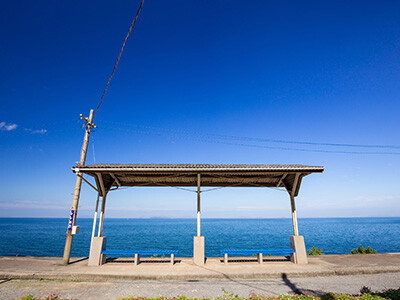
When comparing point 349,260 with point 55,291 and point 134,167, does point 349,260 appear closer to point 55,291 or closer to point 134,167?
point 134,167

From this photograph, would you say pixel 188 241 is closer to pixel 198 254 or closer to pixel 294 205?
pixel 198 254

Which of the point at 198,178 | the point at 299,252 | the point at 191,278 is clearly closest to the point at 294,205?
the point at 299,252

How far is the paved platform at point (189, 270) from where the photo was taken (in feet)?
23.3

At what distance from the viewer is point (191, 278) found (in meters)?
7.12

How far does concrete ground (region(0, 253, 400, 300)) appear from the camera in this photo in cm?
589

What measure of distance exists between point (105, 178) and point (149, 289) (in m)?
5.46

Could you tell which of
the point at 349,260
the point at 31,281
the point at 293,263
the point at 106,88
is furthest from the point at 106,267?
the point at 349,260

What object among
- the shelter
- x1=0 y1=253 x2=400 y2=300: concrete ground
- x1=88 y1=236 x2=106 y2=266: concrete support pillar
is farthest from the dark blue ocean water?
x1=0 y1=253 x2=400 y2=300: concrete ground

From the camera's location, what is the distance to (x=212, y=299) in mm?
5059

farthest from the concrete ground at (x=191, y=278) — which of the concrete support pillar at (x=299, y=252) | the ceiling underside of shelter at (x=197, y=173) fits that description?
the ceiling underside of shelter at (x=197, y=173)

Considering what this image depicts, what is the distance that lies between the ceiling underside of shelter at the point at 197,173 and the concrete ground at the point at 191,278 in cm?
342

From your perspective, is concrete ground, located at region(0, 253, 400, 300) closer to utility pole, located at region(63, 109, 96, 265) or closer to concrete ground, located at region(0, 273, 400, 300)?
concrete ground, located at region(0, 273, 400, 300)

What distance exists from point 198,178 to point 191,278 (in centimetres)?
386

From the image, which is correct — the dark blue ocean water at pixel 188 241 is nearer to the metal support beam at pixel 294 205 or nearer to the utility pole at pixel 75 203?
the metal support beam at pixel 294 205
